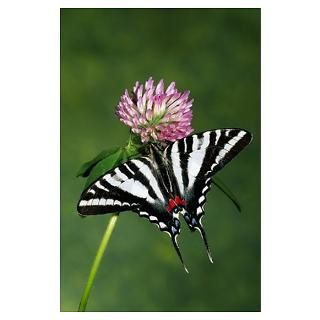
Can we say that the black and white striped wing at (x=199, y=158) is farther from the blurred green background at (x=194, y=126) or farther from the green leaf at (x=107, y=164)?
the blurred green background at (x=194, y=126)

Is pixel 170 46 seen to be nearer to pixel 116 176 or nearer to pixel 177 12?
pixel 177 12

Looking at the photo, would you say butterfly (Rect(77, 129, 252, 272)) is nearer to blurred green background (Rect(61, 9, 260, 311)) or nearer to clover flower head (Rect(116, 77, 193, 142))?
clover flower head (Rect(116, 77, 193, 142))

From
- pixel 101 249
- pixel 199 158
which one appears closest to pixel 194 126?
pixel 199 158

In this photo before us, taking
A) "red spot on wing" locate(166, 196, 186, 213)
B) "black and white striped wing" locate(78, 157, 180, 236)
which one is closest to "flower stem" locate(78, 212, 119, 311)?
"black and white striped wing" locate(78, 157, 180, 236)

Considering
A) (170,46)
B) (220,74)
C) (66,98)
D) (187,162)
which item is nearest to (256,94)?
(220,74)

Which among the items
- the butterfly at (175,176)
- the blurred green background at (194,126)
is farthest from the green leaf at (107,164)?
the blurred green background at (194,126)
